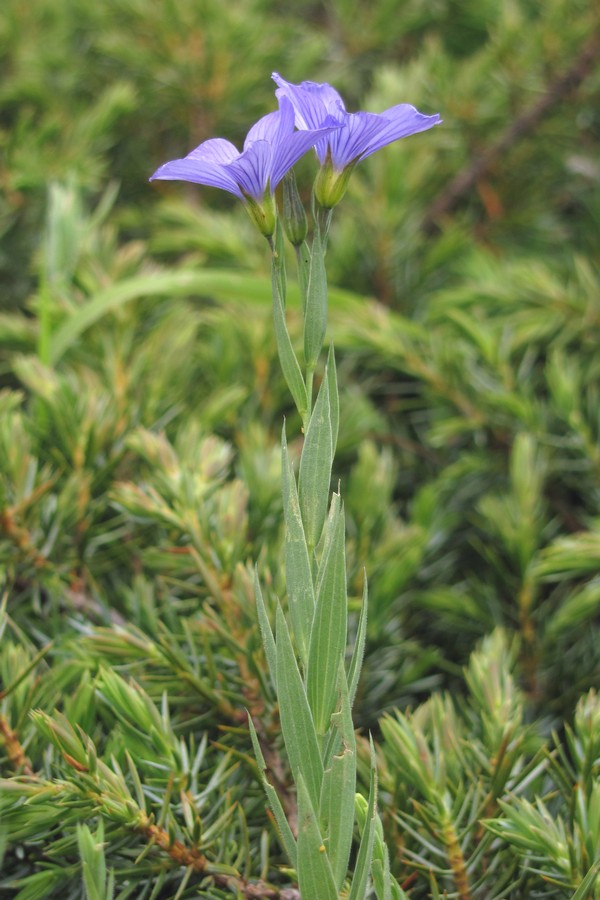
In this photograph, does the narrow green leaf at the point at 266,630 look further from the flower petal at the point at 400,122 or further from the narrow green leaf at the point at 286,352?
the flower petal at the point at 400,122

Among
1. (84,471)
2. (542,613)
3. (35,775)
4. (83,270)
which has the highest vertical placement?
(83,270)

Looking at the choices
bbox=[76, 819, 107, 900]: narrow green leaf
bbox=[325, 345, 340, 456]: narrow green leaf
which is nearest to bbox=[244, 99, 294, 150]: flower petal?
bbox=[325, 345, 340, 456]: narrow green leaf

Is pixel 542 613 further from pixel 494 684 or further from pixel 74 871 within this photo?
pixel 74 871

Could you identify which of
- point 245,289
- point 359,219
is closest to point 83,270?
point 245,289

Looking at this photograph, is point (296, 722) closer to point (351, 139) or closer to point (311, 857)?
point (311, 857)

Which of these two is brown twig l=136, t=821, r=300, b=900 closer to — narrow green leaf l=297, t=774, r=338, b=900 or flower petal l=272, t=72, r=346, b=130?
narrow green leaf l=297, t=774, r=338, b=900

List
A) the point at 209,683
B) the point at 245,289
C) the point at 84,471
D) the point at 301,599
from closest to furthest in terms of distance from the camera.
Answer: the point at 301,599, the point at 209,683, the point at 84,471, the point at 245,289

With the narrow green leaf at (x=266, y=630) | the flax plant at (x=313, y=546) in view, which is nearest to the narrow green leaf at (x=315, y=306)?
the flax plant at (x=313, y=546)
